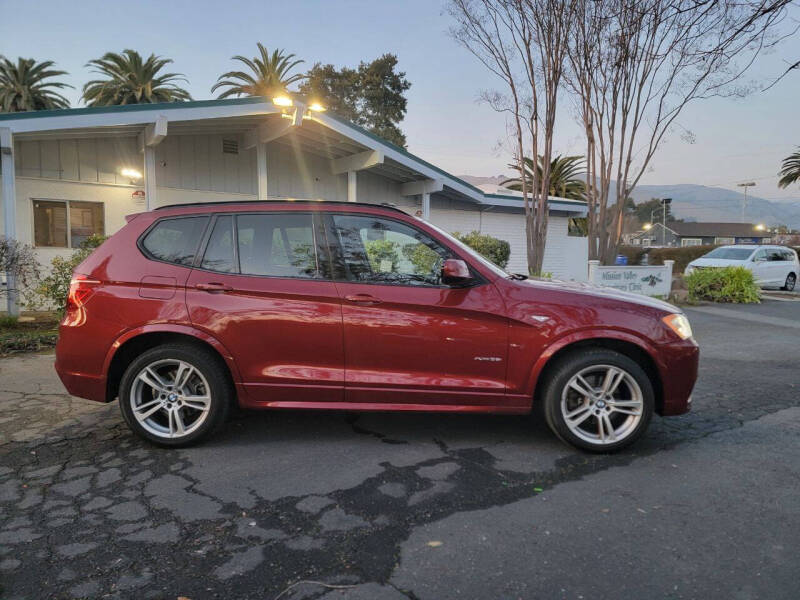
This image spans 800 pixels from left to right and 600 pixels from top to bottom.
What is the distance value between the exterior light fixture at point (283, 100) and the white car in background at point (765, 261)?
14626 mm

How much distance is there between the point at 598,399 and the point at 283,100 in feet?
31.4

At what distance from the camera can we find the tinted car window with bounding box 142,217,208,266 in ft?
12.7

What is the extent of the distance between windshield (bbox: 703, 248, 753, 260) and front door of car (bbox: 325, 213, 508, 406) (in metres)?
18.5

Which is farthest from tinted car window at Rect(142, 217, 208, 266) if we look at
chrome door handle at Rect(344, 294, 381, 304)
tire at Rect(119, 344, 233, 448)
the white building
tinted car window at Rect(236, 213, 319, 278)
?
the white building

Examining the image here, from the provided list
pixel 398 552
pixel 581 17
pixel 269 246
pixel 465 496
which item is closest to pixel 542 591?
pixel 398 552

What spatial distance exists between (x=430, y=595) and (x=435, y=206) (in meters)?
15.3

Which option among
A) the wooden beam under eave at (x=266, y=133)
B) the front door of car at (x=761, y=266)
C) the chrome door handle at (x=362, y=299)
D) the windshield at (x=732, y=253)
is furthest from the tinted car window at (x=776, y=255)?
the chrome door handle at (x=362, y=299)

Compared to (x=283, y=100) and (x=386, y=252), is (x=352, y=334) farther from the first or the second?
(x=283, y=100)

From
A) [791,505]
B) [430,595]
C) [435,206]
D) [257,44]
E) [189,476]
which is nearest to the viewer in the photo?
[430,595]

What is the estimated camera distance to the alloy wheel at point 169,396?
3.75 metres

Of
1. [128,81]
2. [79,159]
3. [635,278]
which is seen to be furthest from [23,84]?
[635,278]

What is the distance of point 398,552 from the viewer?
249 centimetres

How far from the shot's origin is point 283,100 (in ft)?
36.0

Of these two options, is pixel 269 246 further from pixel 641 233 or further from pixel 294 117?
pixel 641 233
